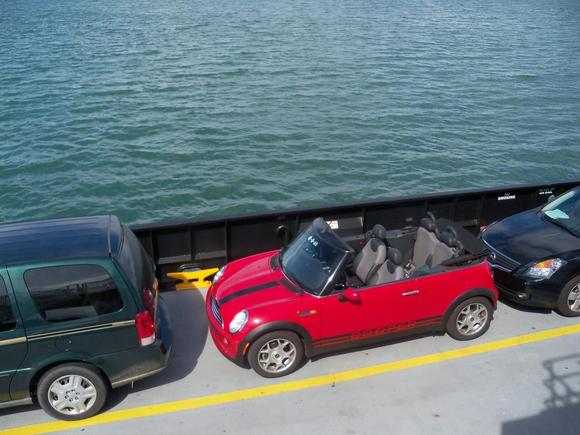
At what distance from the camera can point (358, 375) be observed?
5.97 meters

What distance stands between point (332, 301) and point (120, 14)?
120 feet

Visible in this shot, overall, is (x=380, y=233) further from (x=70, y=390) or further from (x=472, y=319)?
(x=70, y=390)

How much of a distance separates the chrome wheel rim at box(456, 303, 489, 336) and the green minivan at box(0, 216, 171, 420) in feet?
11.1

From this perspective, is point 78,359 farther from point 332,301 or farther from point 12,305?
point 332,301

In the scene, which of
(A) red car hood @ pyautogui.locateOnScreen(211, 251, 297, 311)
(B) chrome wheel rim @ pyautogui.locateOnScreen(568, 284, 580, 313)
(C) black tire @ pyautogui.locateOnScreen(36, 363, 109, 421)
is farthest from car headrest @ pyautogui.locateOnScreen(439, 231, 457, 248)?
(C) black tire @ pyautogui.locateOnScreen(36, 363, 109, 421)

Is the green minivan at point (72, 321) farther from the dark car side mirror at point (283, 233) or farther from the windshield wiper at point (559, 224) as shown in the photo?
the windshield wiper at point (559, 224)

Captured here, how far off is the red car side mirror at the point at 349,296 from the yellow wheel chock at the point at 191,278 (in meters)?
2.57

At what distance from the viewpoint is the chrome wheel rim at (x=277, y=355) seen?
5746 millimetres

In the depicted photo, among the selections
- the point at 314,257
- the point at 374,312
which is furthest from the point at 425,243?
the point at 314,257

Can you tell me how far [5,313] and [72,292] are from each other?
0.57 meters

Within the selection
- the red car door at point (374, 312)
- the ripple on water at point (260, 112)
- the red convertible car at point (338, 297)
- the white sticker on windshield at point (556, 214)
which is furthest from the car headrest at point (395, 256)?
the ripple on water at point (260, 112)

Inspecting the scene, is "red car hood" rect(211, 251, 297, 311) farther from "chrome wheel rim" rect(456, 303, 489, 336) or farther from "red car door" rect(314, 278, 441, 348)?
"chrome wheel rim" rect(456, 303, 489, 336)

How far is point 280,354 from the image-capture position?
582 cm

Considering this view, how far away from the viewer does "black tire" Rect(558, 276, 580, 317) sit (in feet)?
22.3
